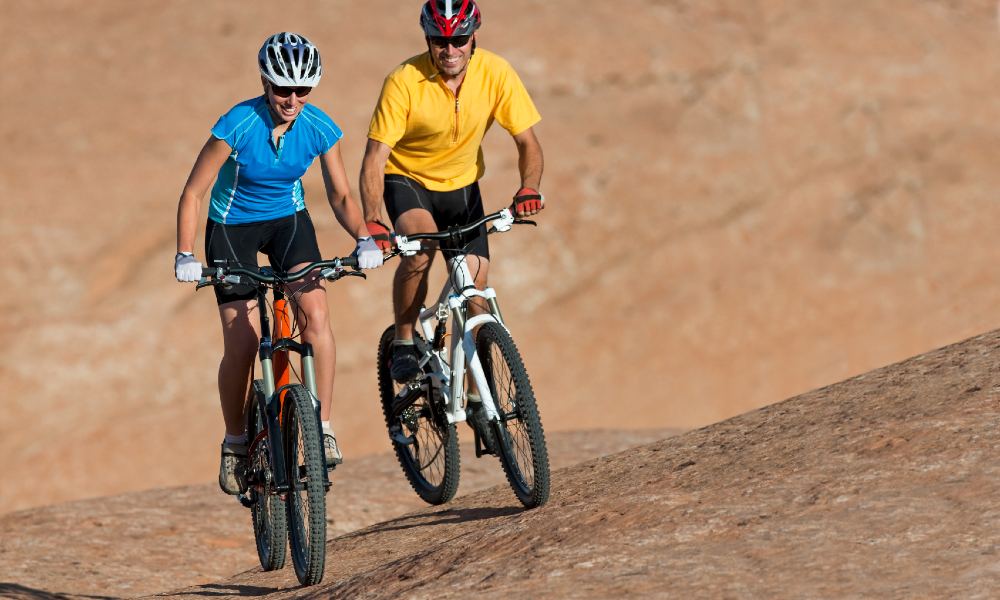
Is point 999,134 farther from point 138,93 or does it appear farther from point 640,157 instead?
point 138,93

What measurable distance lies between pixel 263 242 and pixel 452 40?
57.6 inches

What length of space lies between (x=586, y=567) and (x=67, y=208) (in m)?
19.4

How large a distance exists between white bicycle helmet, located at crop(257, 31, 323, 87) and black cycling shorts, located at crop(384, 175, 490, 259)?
1.48m

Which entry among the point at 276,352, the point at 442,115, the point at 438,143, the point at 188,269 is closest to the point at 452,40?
the point at 442,115

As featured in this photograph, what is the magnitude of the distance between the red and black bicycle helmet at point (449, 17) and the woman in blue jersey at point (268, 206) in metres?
0.82

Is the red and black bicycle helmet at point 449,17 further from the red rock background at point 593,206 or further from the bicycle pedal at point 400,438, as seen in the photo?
the red rock background at point 593,206

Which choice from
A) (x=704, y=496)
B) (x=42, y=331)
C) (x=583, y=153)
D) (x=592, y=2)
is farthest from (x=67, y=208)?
(x=704, y=496)

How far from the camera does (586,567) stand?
5.60 metres

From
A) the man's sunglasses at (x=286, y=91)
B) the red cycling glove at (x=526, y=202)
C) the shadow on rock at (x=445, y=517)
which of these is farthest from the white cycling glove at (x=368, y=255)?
the shadow on rock at (x=445, y=517)

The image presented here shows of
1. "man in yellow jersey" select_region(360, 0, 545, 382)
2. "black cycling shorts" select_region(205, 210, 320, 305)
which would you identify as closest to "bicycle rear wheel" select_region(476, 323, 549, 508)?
"man in yellow jersey" select_region(360, 0, 545, 382)

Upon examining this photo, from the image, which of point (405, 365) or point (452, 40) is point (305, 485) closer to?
point (405, 365)

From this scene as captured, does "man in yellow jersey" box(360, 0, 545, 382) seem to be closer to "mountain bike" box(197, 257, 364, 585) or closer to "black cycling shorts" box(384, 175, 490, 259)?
"black cycling shorts" box(384, 175, 490, 259)

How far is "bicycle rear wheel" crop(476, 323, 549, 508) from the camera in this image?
6.82 metres

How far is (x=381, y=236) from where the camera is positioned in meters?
7.26
